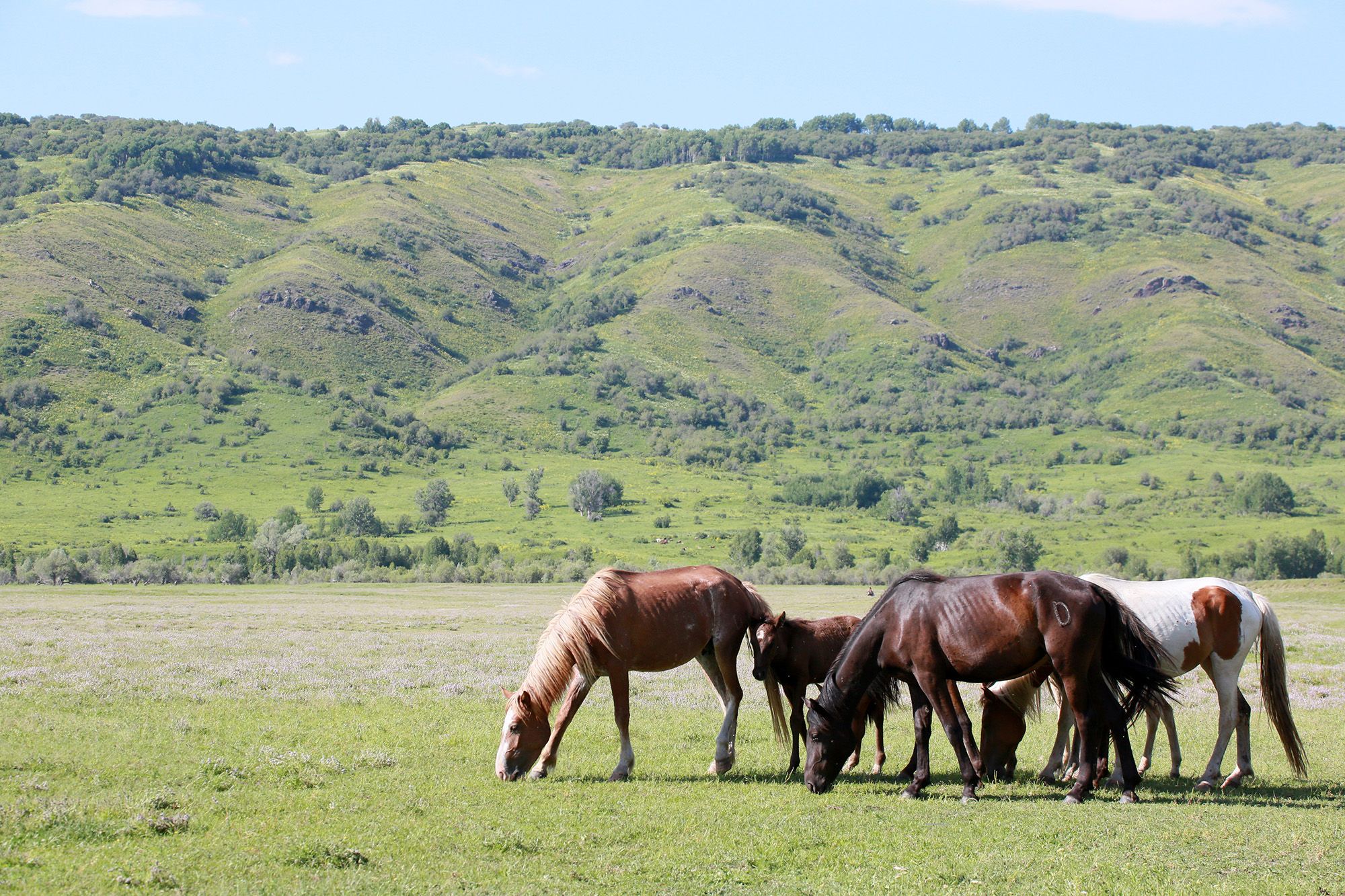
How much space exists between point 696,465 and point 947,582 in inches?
5586

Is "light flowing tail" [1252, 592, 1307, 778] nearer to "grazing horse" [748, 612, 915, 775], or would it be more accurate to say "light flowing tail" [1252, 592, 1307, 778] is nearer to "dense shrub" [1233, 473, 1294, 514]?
"grazing horse" [748, 612, 915, 775]

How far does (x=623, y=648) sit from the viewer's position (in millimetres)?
14117

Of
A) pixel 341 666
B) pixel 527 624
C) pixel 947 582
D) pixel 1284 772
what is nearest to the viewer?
pixel 947 582

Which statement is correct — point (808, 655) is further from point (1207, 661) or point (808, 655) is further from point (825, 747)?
point (1207, 661)

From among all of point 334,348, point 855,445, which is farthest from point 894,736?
point 334,348

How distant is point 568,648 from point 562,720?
895 millimetres

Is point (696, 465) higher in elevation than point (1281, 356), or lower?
lower

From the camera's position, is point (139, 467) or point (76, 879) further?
point (139, 467)

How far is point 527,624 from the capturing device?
40938 millimetres

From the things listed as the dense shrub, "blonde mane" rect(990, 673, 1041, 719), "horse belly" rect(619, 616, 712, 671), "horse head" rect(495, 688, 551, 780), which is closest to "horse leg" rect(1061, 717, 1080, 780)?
"blonde mane" rect(990, 673, 1041, 719)

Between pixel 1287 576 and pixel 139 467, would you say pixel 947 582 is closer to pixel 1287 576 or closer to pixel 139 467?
pixel 1287 576

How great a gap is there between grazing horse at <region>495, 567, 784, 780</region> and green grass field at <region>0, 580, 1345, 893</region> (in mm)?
509

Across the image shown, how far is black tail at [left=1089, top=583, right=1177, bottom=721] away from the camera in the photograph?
12.8 metres

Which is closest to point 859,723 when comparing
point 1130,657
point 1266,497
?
point 1130,657
